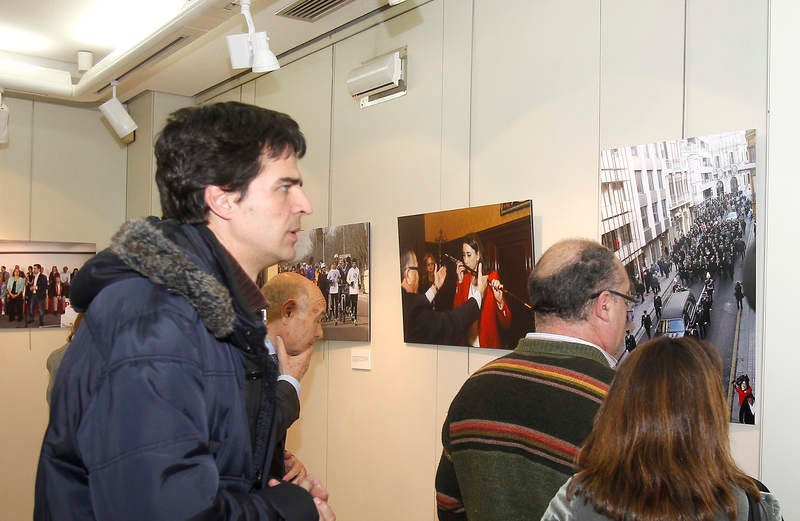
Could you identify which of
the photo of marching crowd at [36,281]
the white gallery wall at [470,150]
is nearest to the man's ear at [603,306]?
the white gallery wall at [470,150]

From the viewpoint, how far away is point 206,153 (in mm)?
1600

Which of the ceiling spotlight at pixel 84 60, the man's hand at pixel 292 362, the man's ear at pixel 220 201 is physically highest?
the ceiling spotlight at pixel 84 60

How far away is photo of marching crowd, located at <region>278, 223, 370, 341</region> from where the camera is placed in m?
4.43

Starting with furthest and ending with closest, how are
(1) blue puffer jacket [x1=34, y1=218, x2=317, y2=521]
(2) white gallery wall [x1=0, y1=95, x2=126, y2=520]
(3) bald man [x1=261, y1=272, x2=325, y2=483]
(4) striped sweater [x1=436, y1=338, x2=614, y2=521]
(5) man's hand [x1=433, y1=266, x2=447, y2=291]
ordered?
(2) white gallery wall [x1=0, y1=95, x2=126, y2=520]
(5) man's hand [x1=433, y1=266, x2=447, y2=291]
(3) bald man [x1=261, y1=272, x2=325, y2=483]
(4) striped sweater [x1=436, y1=338, x2=614, y2=521]
(1) blue puffer jacket [x1=34, y1=218, x2=317, y2=521]

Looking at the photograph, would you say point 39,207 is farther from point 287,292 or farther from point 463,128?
point 463,128

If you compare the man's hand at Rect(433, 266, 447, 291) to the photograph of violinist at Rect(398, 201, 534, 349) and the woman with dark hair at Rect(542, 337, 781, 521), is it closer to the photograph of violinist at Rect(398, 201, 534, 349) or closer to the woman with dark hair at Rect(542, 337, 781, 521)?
the photograph of violinist at Rect(398, 201, 534, 349)

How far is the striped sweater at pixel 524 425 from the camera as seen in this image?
1881 millimetres

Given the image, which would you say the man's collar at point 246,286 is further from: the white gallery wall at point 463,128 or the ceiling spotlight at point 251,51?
the ceiling spotlight at point 251,51

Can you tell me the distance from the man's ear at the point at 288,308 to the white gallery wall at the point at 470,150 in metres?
0.83

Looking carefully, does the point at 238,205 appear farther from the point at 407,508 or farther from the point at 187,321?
the point at 407,508

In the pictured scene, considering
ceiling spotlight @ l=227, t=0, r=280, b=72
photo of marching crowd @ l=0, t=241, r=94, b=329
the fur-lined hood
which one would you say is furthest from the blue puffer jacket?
photo of marching crowd @ l=0, t=241, r=94, b=329

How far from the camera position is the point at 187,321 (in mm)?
1377

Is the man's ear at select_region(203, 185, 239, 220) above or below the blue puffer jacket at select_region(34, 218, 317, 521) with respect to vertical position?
above

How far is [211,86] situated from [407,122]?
8.16 feet
